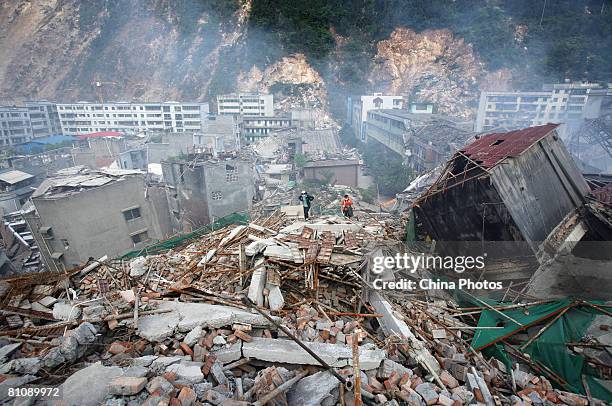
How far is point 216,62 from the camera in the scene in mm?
57250

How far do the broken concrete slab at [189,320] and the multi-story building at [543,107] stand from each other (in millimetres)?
32181

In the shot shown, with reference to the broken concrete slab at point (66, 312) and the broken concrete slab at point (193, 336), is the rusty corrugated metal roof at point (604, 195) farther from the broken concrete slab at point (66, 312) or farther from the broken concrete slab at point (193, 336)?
the broken concrete slab at point (66, 312)

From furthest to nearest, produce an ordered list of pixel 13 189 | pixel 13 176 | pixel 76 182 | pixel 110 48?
pixel 110 48, pixel 13 176, pixel 13 189, pixel 76 182

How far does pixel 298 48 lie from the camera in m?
53.4

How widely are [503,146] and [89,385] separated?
31.7 ft

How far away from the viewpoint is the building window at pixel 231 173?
59.7ft

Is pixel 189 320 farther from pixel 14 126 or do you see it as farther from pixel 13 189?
pixel 14 126

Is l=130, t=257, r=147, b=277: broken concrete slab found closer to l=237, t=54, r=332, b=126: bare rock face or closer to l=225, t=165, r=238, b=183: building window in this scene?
l=225, t=165, r=238, b=183: building window

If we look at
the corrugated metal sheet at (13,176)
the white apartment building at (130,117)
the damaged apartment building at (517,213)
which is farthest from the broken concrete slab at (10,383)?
the white apartment building at (130,117)

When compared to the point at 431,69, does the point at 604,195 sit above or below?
below

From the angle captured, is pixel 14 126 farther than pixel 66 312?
Yes

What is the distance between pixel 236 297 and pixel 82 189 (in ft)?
40.4

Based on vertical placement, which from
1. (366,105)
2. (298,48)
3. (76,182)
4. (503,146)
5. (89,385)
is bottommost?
(76,182)

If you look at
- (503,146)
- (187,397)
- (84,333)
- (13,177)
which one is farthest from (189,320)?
(13,177)
